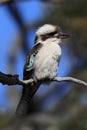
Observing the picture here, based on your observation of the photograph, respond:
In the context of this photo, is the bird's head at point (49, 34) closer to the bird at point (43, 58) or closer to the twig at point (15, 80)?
the bird at point (43, 58)

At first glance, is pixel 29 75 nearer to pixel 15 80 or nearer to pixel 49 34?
pixel 49 34

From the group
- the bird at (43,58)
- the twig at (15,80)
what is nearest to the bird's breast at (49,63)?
the bird at (43,58)

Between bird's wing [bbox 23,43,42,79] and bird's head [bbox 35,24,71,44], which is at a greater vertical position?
bird's head [bbox 35,24,71,44]

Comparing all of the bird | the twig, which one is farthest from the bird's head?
the twig

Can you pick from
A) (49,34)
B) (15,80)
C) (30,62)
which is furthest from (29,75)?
(15,80)

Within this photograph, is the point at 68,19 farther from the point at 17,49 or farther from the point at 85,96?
the point at 17,49

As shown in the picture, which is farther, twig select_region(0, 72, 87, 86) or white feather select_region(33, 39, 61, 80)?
white feather select_region(33, 39, 61, 80)

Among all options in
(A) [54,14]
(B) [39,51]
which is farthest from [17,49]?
(B) [39,51]

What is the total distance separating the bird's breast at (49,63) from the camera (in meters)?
4.10

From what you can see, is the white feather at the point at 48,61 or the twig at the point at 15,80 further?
the white feather at the point at 48,61

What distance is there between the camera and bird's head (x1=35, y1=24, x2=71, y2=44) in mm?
4113

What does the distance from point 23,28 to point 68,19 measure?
44.1 inches

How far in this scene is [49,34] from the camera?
417 cm

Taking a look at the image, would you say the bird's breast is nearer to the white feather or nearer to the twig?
the white feather
